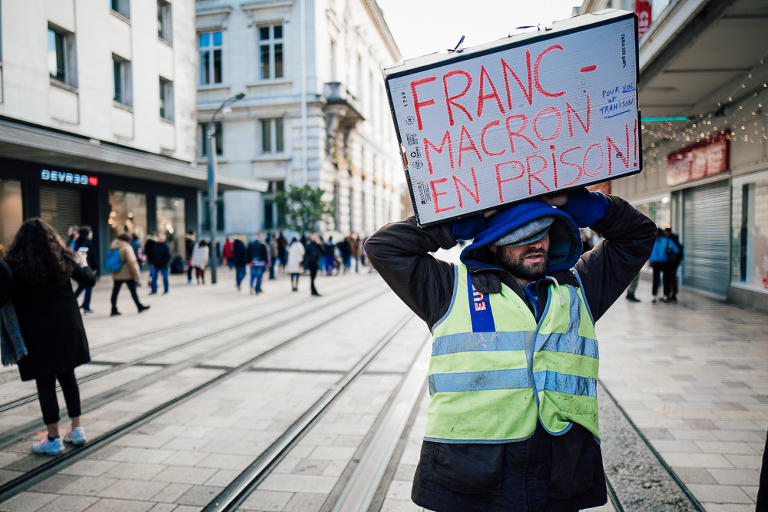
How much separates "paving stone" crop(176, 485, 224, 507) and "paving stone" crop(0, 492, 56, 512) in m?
0.80

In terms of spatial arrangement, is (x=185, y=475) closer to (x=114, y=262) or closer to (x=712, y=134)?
(x=114, y=262)

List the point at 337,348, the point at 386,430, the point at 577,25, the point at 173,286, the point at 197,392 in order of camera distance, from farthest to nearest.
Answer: the point at 173,286
the point at 337,348
the point at 197,392
the point at 386,430
the point at 577,25

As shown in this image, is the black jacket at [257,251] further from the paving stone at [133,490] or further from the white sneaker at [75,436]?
the paving stone at [133,490]

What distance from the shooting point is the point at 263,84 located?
102 feet

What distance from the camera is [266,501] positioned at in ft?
10.8

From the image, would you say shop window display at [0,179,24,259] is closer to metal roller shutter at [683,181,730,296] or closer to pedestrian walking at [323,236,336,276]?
pedestrian walking at [323,236,336,276]

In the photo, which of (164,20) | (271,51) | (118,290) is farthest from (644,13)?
(271,51)

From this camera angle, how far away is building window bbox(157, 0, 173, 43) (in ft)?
68.9

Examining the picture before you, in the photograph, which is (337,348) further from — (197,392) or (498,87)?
(498,87)

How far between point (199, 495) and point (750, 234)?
11621 millimetres

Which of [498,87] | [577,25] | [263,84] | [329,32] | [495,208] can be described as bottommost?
[495,208]

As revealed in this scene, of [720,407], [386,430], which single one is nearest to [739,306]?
[720,407]

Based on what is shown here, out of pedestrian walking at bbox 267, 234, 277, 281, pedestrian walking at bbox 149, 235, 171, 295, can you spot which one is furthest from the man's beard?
pedestrian walking at bbox 267, 234, 277, 281

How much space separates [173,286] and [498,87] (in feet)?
58.3
